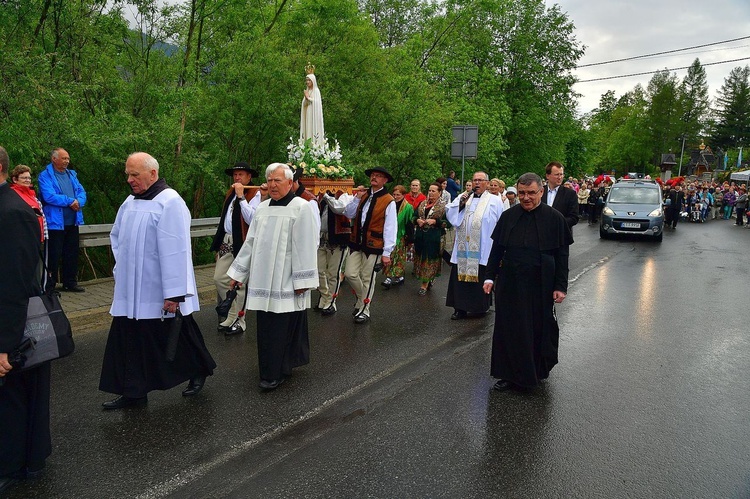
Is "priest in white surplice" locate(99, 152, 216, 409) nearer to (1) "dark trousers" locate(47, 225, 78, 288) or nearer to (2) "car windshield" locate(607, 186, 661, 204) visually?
(1) "dark trousers" locate(47, 225, 78, 288)

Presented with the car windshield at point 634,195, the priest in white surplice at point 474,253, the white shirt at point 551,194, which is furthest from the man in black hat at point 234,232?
the car windshield at point 634,195

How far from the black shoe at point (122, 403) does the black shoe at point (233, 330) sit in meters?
2.35

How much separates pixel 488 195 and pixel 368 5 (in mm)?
26142

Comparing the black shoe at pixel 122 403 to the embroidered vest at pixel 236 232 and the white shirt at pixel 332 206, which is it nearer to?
the embroidered vest at pixel 236 232

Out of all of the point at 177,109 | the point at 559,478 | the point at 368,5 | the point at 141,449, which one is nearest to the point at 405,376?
the point at 559,478

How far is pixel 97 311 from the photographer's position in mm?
7727

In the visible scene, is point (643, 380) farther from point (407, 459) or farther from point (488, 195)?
point (488, 195)

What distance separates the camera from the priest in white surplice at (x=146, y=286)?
473cm

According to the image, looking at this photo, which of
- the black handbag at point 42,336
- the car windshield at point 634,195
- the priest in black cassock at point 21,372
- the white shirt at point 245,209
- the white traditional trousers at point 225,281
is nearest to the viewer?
the priest in black cassock at point 21,372

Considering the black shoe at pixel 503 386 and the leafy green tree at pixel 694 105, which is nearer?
the black shoe at pixel 503 386

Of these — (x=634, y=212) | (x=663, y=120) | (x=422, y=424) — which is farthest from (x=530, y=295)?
(x=663, y=120)

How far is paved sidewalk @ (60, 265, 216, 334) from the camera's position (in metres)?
7.42

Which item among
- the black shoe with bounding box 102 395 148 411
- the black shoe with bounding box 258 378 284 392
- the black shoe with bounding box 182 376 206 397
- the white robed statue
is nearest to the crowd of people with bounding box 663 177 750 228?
the white robed statue

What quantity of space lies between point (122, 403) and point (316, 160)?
595 cm
